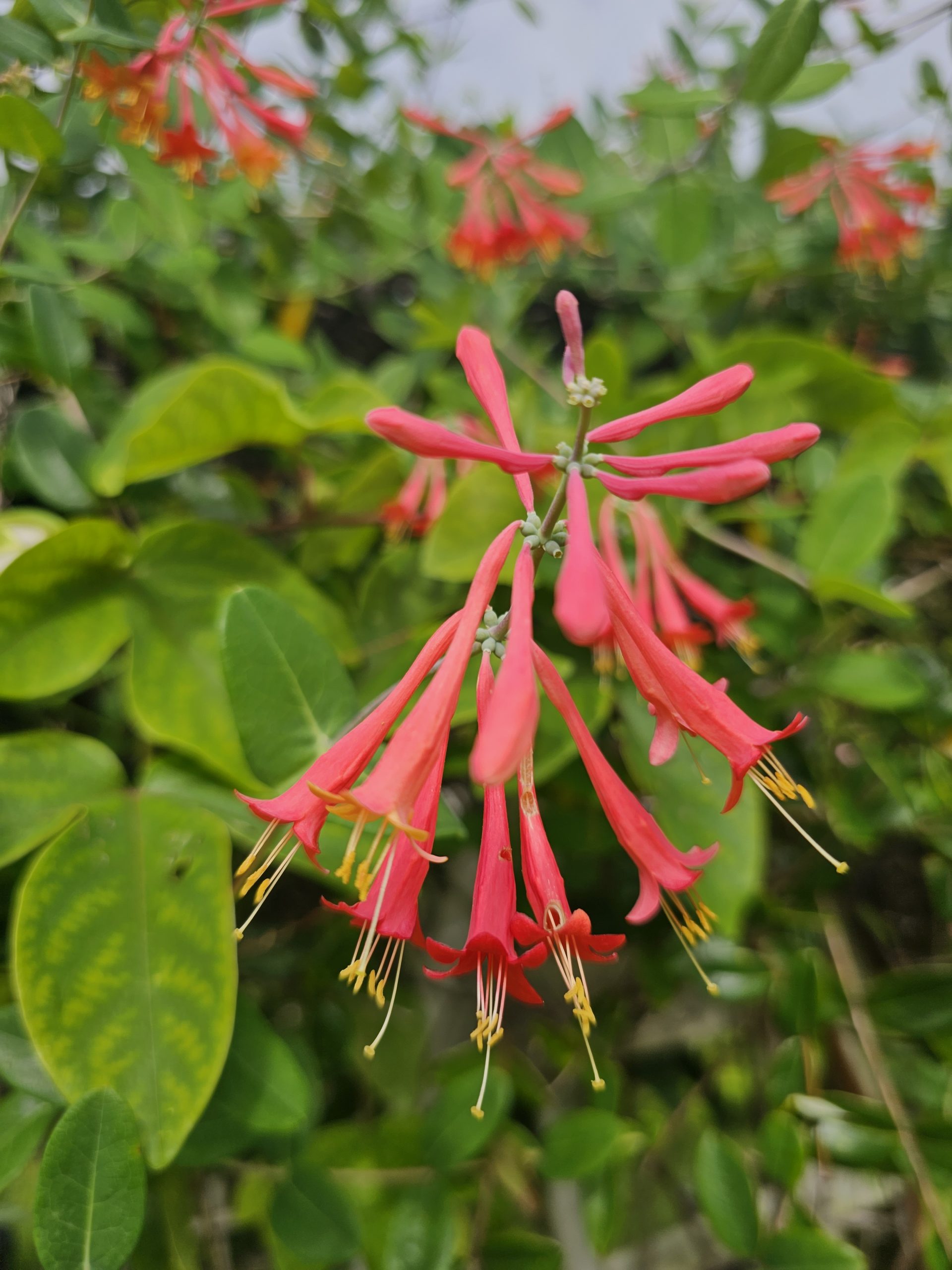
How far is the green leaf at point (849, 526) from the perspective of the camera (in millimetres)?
659

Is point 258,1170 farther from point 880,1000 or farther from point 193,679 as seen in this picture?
point 880,1000

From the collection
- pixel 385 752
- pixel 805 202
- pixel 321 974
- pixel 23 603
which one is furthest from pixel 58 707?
pixel 805 202

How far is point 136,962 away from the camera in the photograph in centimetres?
43

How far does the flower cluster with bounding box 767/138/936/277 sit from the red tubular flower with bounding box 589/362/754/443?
0.79 m

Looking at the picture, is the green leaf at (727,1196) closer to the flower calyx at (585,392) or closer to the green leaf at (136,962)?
the green leaf at (136,962)

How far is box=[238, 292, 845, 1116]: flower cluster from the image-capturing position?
1.04 feet

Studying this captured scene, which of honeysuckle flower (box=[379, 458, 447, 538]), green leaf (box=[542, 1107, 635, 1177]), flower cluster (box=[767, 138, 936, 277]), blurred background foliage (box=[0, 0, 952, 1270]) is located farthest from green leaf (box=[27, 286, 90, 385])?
flower cluster (box=[767, 138, 936, 277])

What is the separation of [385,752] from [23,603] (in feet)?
1.08

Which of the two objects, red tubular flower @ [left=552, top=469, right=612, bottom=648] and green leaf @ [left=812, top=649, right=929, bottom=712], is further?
green leaf @ [left=812, top=649, right=929, bottom=712]

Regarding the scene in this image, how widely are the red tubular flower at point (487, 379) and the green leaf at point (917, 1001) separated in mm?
607

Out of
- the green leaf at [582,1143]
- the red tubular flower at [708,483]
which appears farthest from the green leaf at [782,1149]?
the red tubular flower at [708,483]

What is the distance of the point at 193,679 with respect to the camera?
537 millimetres

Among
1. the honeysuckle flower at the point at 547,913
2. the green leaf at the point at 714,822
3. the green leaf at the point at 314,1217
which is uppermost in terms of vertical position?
the honeysuckle flower at the point at 547,913

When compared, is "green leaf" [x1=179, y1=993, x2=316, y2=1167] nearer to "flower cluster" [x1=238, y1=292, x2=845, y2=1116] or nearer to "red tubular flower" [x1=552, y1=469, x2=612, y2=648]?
"flower cluster" [x1=238, y1=292, x2=845, y2=1116]
